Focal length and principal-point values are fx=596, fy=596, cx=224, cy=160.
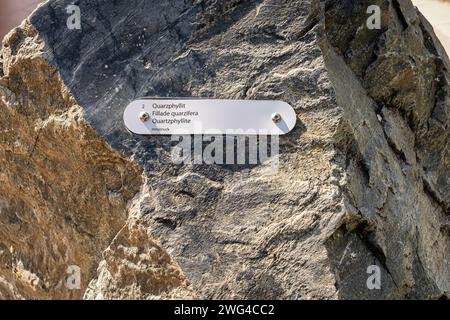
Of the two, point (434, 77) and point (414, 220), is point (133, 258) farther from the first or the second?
point (434, 77)

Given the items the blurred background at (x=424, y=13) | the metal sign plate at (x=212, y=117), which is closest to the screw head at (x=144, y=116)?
the metal sign plate at (x=212, y=117)

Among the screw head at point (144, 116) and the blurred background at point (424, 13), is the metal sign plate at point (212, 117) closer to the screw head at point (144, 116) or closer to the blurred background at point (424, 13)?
the screw head at point (144, 116)

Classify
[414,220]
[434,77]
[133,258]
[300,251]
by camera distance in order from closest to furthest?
[300,251] → [133,258] → [414,220] → [434,77]

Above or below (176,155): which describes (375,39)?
below

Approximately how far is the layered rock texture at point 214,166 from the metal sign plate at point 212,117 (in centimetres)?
4

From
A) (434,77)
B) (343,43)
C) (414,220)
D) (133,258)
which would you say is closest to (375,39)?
(343,43)

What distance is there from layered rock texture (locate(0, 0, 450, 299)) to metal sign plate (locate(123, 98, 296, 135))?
4cm

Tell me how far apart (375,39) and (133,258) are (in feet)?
4.52

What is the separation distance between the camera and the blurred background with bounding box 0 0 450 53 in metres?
2.73

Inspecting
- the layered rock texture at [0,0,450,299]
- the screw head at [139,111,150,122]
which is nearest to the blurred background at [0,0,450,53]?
the layered rock texture at [0,0,450,299]

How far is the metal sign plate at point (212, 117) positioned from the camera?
2.16m

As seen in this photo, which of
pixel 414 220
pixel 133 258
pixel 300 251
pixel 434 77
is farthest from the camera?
pixel 434 77

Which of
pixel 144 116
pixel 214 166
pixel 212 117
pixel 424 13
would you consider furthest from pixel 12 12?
pixel 424 13

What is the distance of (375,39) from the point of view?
8.42ft
